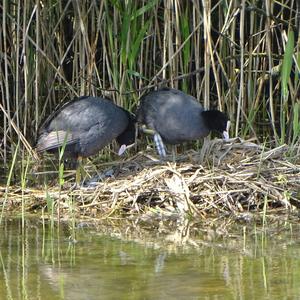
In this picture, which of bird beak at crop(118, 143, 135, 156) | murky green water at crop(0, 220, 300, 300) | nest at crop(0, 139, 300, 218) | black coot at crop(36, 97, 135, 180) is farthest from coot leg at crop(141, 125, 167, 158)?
murky green water at crop(0, 220, 300, 300)

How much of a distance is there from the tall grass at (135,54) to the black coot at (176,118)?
155 mm

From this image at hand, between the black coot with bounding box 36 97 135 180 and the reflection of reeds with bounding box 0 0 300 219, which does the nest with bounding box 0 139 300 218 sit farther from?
the black coot with bounding box 36 97 135 180

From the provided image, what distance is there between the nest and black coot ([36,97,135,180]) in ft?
1.70

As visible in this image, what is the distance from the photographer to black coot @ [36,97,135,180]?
20.1ft

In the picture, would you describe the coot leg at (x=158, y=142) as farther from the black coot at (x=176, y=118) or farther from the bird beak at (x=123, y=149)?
the bird beak at (x=123, y=149)

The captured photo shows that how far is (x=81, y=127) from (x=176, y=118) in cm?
69

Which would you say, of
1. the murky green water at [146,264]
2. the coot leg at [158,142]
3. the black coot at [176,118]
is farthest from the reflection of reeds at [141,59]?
the murky green water at [146,264]

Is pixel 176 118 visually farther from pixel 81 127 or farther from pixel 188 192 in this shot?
pixel 188 192

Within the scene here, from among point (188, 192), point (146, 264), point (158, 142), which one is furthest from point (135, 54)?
point (146, 264)

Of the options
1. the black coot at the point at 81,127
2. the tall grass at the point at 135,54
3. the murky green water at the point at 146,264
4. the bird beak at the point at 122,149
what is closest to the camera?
the murky green water at the point at 146,264

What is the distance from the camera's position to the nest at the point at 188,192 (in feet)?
17.1

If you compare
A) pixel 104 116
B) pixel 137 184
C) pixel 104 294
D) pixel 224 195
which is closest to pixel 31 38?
pixel 104 116

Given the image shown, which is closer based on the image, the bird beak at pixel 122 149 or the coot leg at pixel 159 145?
the coot leg at pixel 159 145

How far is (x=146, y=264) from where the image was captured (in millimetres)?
3945
